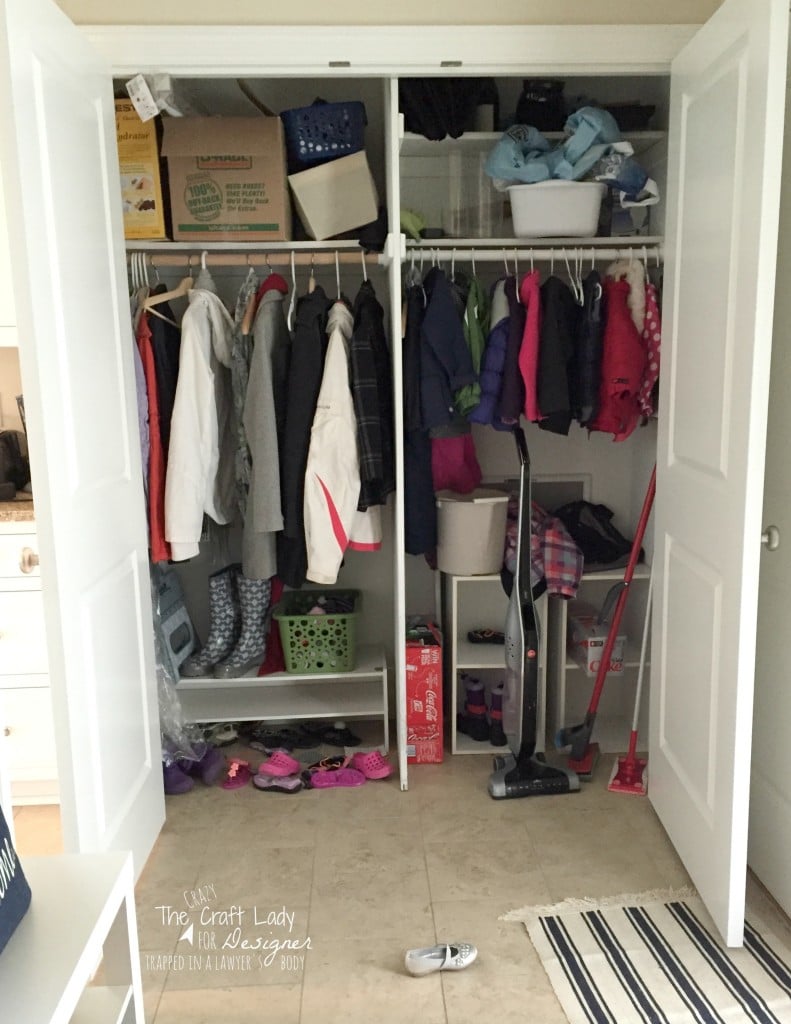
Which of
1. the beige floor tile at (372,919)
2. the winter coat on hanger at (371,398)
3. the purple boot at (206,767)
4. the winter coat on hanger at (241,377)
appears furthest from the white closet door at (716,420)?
the purple boot at (206,767)

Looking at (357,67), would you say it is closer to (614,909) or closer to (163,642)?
(163,642)

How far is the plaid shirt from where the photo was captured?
2643 millimetres

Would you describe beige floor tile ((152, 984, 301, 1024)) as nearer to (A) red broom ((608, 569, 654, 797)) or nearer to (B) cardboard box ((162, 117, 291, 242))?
(A) red broom ((608, 569, 654, 797))

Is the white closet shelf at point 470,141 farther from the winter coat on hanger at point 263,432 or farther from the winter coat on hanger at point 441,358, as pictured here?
the winter coat on hanger at point 263,432

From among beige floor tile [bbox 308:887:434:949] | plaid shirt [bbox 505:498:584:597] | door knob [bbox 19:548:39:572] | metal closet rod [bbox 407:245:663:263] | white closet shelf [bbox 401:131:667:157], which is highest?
white closet shelf [bbox 401:131:667:157]

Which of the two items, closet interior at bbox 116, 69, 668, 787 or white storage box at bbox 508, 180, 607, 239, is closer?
white storage box at bbox 508, 180, 607, 239

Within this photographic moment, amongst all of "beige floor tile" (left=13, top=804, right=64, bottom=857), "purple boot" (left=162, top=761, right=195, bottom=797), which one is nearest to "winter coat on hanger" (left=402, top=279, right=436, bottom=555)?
"purple boot" (left=162, top=761, right=195, bottom=797)

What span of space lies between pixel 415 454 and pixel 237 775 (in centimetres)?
118

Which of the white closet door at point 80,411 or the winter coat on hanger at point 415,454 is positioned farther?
the winter coat on hanger at point 415,454

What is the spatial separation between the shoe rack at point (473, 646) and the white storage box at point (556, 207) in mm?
1101

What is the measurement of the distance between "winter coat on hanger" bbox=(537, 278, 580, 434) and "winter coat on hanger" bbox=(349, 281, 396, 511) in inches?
18.9

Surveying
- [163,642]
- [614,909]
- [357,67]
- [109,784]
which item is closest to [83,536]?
[109,784]

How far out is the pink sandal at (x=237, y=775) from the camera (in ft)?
8.58

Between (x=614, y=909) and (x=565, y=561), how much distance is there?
1047 millimetres
